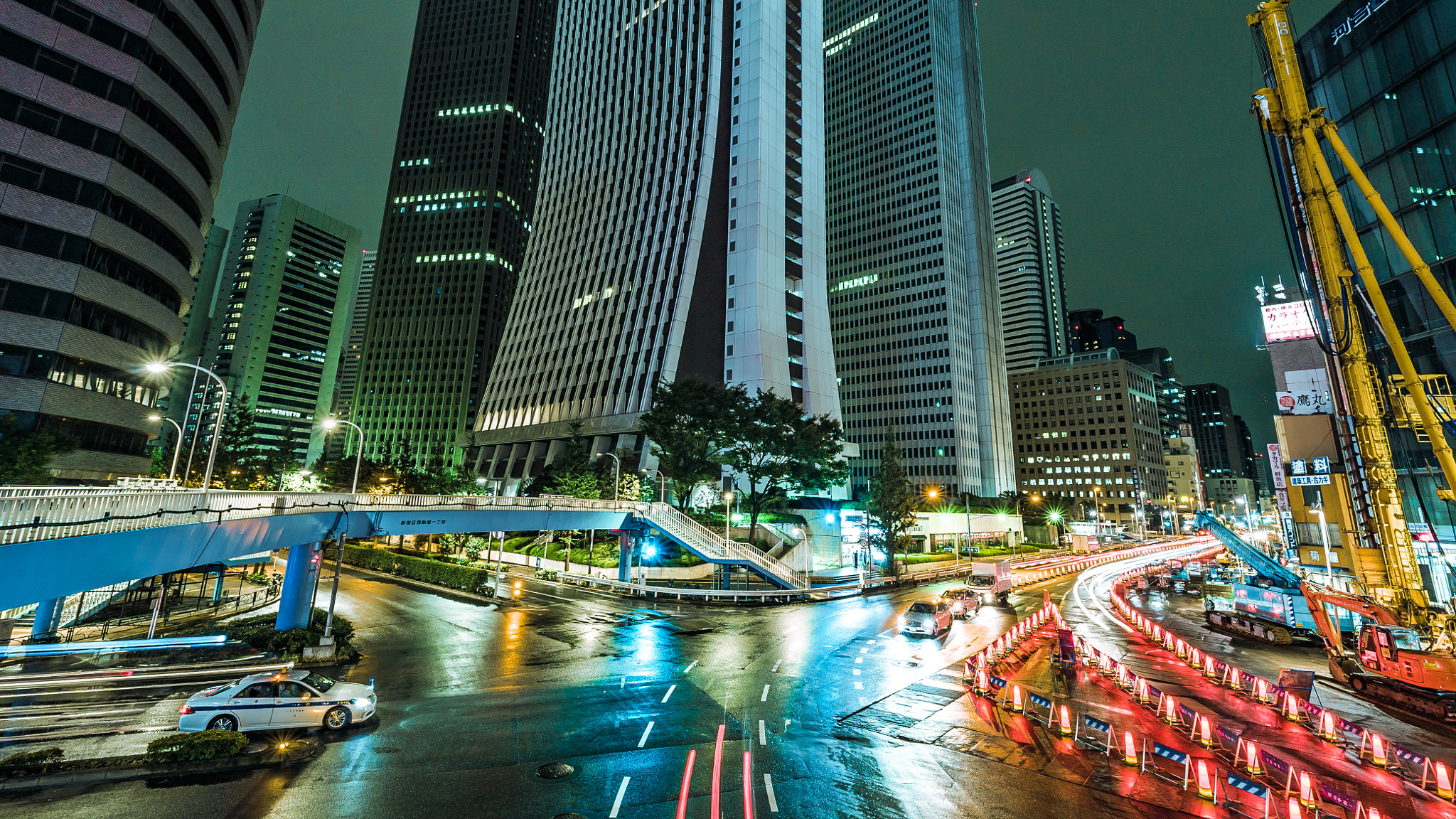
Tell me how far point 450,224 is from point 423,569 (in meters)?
132

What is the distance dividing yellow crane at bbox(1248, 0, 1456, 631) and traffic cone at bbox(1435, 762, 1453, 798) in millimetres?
14356

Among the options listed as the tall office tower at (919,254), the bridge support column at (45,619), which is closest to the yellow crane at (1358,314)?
the bridge support column at (45,619)

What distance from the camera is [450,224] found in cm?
15300

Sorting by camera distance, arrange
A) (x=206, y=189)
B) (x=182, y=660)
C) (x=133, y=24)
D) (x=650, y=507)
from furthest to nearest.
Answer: (x=206, y=189), (x=650, y=507), (x=133, y=24), (x=182, y=660)

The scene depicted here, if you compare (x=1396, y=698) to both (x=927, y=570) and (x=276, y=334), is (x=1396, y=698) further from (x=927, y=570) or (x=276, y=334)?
(x=276, y=334)

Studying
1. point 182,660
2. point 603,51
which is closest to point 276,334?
point 603,51

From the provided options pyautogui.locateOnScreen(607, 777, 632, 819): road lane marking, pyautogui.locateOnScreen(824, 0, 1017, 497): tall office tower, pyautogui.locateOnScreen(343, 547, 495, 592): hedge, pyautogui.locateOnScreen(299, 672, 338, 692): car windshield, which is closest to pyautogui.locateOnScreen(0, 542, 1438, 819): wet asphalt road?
pyautogui.locateOnScreen(607, 777, 632, 819): road lane marking

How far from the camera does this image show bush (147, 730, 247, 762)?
41.0ft

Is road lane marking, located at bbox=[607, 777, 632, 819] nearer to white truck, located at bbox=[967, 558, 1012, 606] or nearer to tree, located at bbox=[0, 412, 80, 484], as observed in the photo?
white truck, located at bbox=[967, 558, 1012, 606]

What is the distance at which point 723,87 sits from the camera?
83688 mm

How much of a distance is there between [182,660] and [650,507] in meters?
25.6

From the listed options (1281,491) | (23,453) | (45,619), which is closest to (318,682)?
(45,619)

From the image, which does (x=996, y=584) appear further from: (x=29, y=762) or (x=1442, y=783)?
(x=29, y=762)

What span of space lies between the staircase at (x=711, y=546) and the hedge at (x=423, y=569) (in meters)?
12.0
